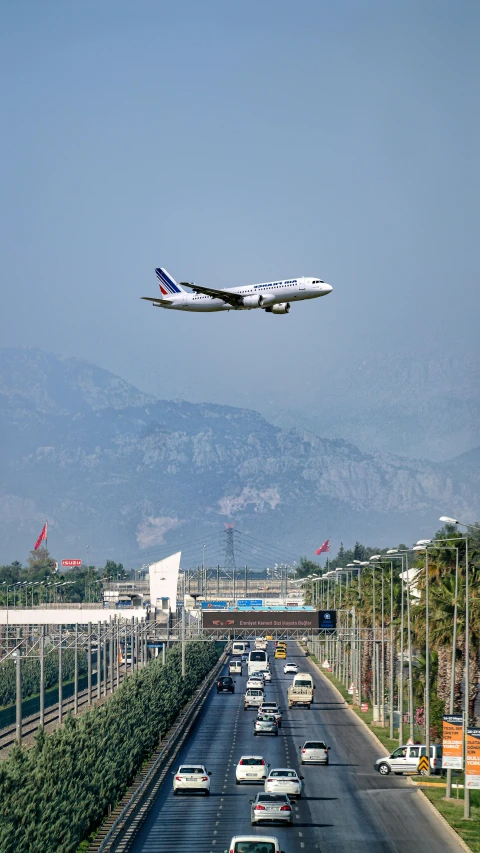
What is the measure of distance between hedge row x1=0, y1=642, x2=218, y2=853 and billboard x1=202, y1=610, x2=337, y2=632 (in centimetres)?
5421

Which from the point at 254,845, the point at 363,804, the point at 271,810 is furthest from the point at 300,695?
the point at 254,845

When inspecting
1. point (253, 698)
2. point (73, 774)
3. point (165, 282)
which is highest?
point (165, 282)

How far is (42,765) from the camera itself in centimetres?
5494

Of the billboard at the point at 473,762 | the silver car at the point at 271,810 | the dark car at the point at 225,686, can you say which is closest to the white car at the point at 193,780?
the silver car at the point at 271,810

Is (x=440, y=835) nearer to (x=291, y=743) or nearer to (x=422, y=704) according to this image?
(x=291, y=743)

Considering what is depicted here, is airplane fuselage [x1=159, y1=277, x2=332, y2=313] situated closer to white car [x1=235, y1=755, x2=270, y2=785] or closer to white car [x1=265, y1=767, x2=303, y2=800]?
white car [x1=235, y1=755, x2=270, y2=785]

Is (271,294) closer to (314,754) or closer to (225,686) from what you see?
(314,754)

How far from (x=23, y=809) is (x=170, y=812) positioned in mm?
22457

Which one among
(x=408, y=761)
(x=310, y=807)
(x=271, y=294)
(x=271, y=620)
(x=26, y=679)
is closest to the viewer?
(x=310, y=807)

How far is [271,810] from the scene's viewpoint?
6150cm

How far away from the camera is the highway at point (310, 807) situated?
5716cm

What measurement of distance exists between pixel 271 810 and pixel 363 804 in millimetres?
9737

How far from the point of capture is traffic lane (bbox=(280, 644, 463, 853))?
5794cm

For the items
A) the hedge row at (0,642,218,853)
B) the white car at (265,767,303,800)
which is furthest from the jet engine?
the white car at (265,767,303,800)
